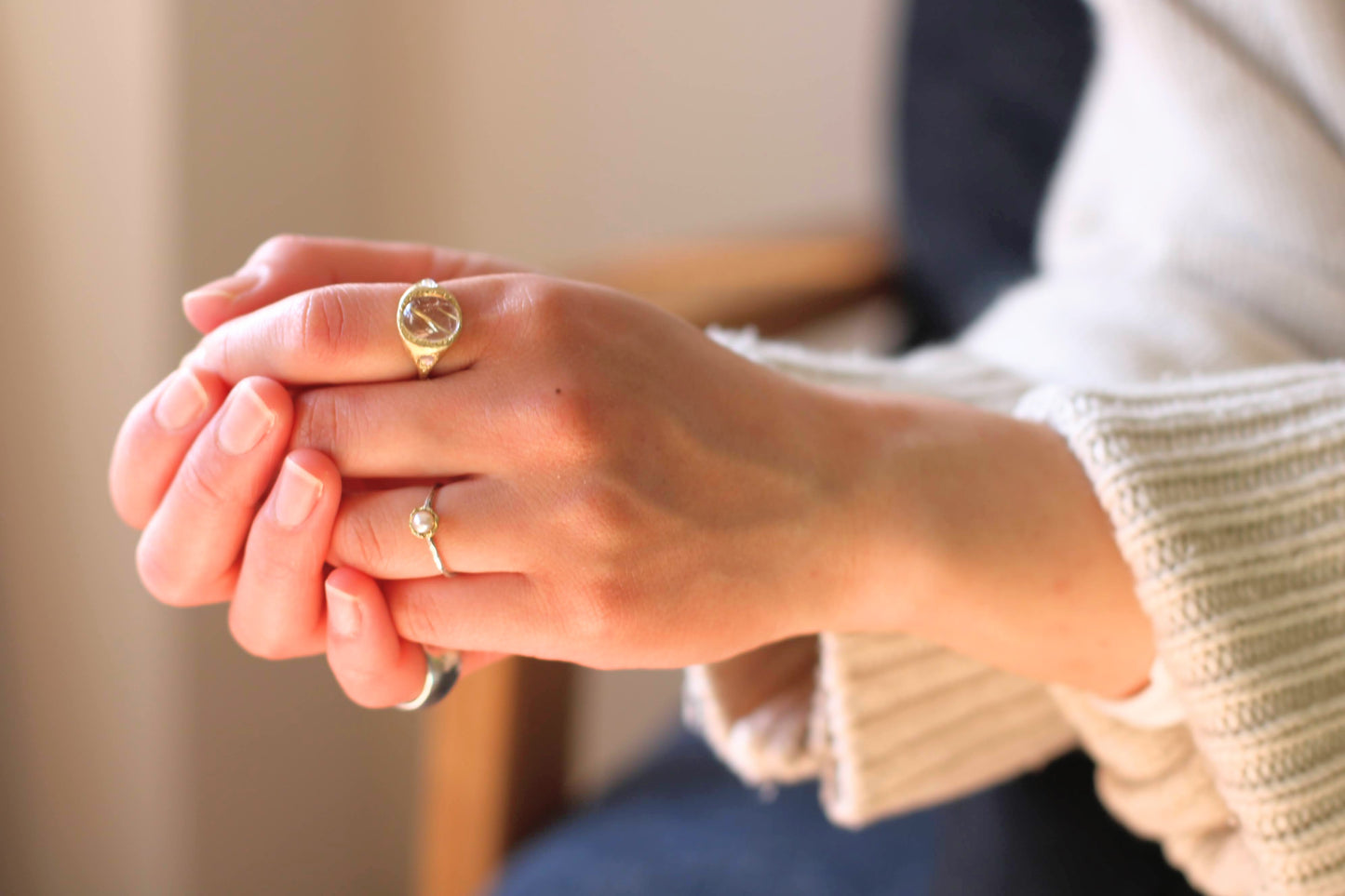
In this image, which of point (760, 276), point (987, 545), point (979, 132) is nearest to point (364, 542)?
point (987, 545)

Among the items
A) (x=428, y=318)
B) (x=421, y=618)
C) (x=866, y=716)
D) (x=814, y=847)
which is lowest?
(x=814, y=847)

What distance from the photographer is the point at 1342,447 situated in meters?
0.45

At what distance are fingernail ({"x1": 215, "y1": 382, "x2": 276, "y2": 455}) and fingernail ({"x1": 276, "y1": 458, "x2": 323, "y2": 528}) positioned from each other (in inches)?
0.5

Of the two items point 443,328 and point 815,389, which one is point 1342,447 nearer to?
point 815,389

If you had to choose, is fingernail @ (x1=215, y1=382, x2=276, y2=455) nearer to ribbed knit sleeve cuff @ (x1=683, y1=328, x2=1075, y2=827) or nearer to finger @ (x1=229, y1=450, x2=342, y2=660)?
finger @ (x1=229, y1=450, x2=342, y2=660)

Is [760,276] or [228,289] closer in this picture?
[228,289]

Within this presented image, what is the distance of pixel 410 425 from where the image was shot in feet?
1.13

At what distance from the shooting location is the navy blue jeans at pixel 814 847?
0.60m

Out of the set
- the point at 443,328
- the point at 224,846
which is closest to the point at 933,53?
the point at 443,328

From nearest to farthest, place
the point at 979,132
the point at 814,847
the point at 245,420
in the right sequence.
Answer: the point at 245,420, the point at 814,847, the point at 979,132

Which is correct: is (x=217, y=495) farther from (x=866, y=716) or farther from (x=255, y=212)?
(x=255, y=212)

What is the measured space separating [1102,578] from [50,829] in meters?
0.74

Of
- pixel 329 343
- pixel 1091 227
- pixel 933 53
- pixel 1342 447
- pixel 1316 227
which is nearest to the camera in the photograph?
pixel 329 343

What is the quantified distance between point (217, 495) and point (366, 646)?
0.23 feet
